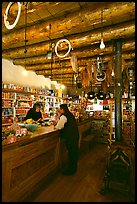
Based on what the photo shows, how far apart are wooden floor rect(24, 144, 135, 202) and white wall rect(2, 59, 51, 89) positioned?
5.29 metres

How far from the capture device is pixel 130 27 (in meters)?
3.86

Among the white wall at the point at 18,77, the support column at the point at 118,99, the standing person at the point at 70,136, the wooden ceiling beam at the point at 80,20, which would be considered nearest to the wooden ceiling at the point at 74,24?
the wooden ceiling beam at the point at 80,20

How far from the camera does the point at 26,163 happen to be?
9.37 feet

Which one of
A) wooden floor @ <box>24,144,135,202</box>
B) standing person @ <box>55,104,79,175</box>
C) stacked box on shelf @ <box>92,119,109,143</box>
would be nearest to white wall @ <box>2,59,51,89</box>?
stacked box on shelf @ <box>92,119,109,143</box>

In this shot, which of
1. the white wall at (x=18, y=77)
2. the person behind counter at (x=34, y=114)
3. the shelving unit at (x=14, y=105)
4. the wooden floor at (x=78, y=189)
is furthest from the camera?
the white wall at (x=18, y=77)

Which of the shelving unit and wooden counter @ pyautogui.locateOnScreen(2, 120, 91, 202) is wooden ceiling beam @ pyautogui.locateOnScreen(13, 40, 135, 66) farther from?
wooden counter @ pyautogui.locateOnScreen(2, 120, 91, 202)

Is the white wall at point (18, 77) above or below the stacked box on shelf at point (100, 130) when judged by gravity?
above

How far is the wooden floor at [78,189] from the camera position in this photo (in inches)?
115

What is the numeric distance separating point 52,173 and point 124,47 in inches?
165

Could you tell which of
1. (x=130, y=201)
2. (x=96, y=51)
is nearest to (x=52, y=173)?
(x=130, y=201)

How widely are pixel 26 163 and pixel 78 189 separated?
1251mm

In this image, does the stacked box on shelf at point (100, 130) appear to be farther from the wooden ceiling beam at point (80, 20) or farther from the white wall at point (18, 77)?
the wooden ceiling beam at point (80, 20)

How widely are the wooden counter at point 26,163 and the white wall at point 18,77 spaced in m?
4.81

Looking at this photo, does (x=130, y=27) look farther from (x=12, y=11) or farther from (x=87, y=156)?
(x=87, y=156)
